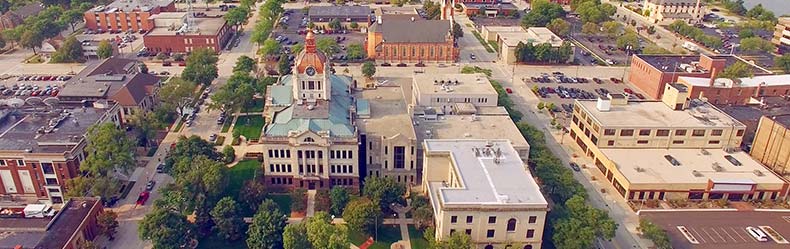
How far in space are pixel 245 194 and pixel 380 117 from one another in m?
26.0

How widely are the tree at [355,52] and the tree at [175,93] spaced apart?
48.6 meters

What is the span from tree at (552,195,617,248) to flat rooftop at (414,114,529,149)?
17420mm

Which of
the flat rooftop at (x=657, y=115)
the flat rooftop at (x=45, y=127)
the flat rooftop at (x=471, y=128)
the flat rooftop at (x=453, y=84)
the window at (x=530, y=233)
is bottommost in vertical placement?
the window at (x=530, y=233)

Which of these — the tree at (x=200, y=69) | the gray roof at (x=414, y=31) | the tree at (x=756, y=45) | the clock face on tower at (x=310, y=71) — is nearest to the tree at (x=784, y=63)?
the tree at (x=756, y=45)

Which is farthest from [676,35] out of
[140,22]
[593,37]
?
[140,22]

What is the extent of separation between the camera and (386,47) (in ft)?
482

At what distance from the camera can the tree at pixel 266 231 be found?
215 ft

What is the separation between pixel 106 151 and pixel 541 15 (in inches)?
5551

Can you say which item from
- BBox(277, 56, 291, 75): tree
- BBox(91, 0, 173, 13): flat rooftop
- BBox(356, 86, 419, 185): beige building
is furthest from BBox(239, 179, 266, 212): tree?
BBox(91, 0, 173, 13): flat rooftop

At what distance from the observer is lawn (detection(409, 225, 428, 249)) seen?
71.6 m

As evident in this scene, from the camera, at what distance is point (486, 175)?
235 feet

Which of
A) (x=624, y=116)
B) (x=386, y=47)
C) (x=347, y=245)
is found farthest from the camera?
(x=386, y=47)

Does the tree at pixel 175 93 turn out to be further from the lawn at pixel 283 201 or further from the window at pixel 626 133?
the window at pixel 626 133

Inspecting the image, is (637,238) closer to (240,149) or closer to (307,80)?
(307,80)
